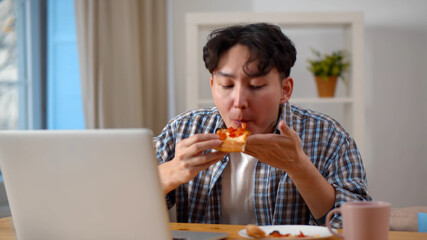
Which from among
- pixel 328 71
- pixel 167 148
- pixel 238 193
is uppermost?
pixel 328 71

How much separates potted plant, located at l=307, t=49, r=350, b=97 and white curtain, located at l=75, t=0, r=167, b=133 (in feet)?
3.11

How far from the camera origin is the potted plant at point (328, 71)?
124 inches

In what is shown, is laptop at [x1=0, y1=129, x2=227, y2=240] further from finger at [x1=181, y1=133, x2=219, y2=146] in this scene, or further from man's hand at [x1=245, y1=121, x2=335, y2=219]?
man's hand at [x1=245, y1=121, x2=335, y2=219]

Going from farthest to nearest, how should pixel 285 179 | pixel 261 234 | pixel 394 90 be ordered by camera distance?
pixel 394 90 < pixel 285 179 < pixel 261 234

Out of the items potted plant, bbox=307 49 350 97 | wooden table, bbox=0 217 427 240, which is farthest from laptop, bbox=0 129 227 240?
potted plant, bbox=307 49 350 97

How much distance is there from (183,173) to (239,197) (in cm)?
33

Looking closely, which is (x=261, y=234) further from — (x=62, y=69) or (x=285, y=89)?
(x=62, y=69)

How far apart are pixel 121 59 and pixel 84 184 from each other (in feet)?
7.94

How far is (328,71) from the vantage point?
3.17 meters

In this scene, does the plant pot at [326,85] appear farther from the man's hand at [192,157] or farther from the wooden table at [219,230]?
the wooden table at [219,230]

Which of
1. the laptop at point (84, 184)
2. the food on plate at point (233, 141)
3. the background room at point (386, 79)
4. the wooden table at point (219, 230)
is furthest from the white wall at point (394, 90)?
the laptop at point (84, 184)

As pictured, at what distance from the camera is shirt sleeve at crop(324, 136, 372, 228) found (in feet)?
4.85

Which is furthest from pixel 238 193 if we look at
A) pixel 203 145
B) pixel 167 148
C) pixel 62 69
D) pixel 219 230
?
pixel 62 69

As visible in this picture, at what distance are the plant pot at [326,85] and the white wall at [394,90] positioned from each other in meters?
0.37
